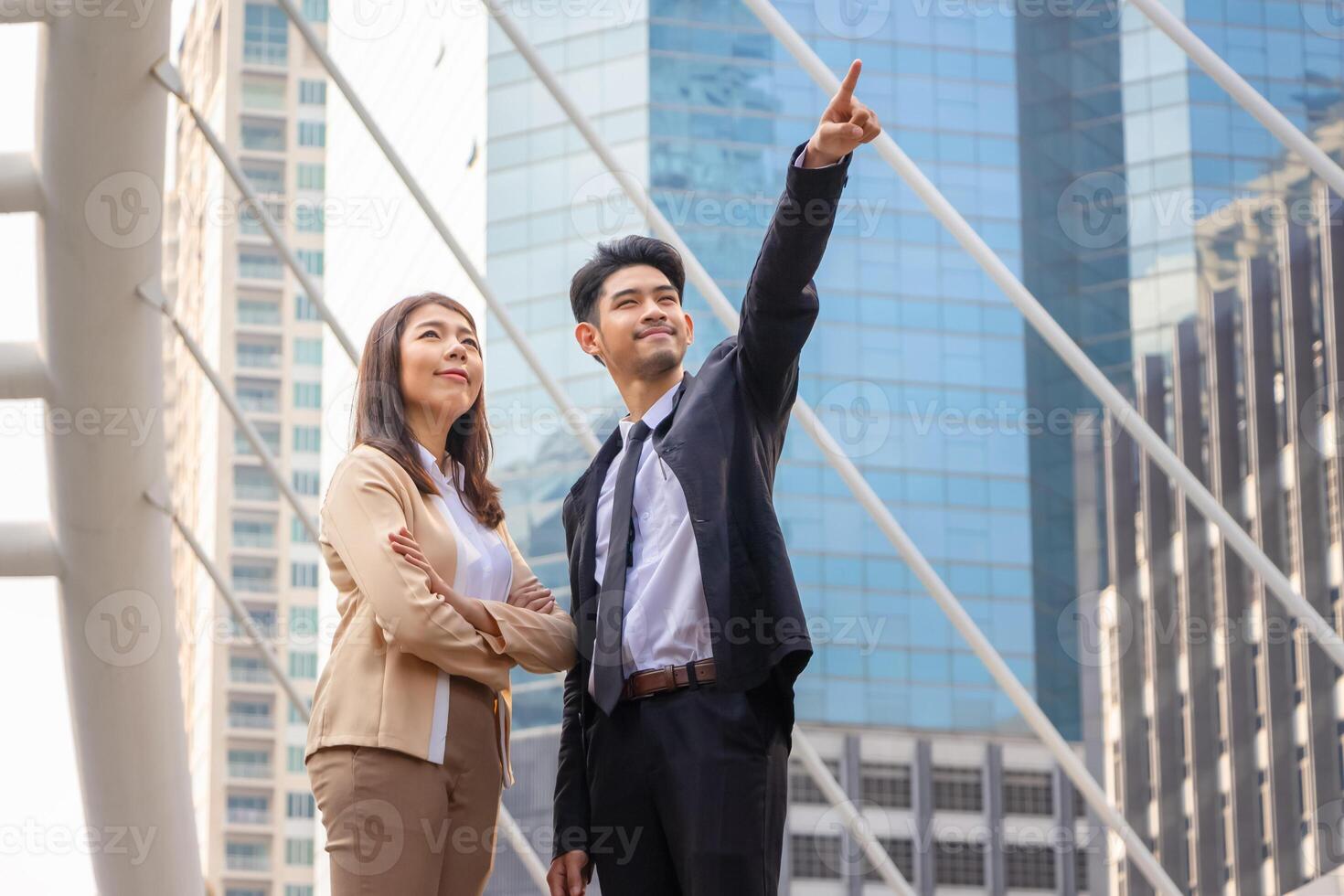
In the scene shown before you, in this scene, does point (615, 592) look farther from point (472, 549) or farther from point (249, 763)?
point (249, 763)

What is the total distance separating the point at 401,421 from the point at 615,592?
50 cm

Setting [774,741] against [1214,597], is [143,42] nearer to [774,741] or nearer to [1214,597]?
[774,741]

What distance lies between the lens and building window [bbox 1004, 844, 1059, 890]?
60281 mm

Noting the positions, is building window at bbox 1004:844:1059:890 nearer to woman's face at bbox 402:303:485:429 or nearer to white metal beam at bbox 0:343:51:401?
white metal beam at bbox 0:343:51:401

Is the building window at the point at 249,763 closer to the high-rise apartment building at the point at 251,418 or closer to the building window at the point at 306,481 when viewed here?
the high-rise apartment building at the point at 251,418

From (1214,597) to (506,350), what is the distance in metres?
24.3

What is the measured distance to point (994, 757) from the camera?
60500 mm

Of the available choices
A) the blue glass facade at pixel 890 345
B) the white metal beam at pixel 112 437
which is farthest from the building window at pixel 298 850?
the white metal beam at pixel 112 437

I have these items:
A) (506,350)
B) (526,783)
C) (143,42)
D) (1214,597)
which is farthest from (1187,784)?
(143,42)

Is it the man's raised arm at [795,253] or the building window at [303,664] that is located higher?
the man's raised arm at [795,253]

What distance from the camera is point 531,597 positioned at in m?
3.23

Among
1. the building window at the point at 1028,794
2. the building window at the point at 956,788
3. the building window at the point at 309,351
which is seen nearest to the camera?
the building window at the point at 956,788

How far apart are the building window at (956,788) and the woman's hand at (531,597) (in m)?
57.9

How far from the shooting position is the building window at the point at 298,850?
75688mm
